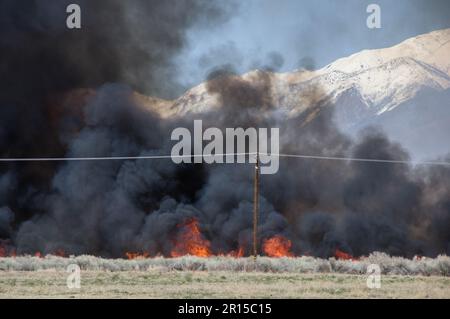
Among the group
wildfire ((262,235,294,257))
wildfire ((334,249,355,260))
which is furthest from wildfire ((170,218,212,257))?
wildfire ((334,249,355,260))

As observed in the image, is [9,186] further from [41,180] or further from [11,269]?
[11,269]

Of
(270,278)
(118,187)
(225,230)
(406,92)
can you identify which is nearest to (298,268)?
(270,278)

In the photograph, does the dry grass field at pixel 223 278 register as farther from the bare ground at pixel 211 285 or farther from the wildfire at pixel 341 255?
the wildfire at pixel 341 255

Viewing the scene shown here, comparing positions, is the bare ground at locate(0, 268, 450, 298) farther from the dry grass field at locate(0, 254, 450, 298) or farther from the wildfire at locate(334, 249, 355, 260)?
the wildfire at locate(334, 249, 355, 260)

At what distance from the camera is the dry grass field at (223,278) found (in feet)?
113

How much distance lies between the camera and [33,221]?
267ft

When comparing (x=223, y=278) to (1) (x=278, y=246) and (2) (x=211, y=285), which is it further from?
(1) (x=278, y=246)

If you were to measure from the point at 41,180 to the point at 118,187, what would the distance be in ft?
27.7

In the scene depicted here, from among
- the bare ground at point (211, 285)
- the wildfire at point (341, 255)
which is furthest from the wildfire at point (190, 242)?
the bare ground at point (211, 285)

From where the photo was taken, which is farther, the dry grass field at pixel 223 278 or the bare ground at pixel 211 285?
the dry grass field at pixel 223 278

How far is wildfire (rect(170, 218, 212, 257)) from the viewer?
2758 inches

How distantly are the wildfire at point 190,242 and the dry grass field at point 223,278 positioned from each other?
22415 mm

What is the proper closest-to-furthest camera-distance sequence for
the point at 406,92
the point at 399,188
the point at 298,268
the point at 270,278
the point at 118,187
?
1. the point at 270,278
2. the point at 298,268
3. the point at 118,187
4. the point at 399,188
5. the point at 406,92

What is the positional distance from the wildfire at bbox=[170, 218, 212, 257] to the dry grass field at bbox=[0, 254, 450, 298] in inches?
882
